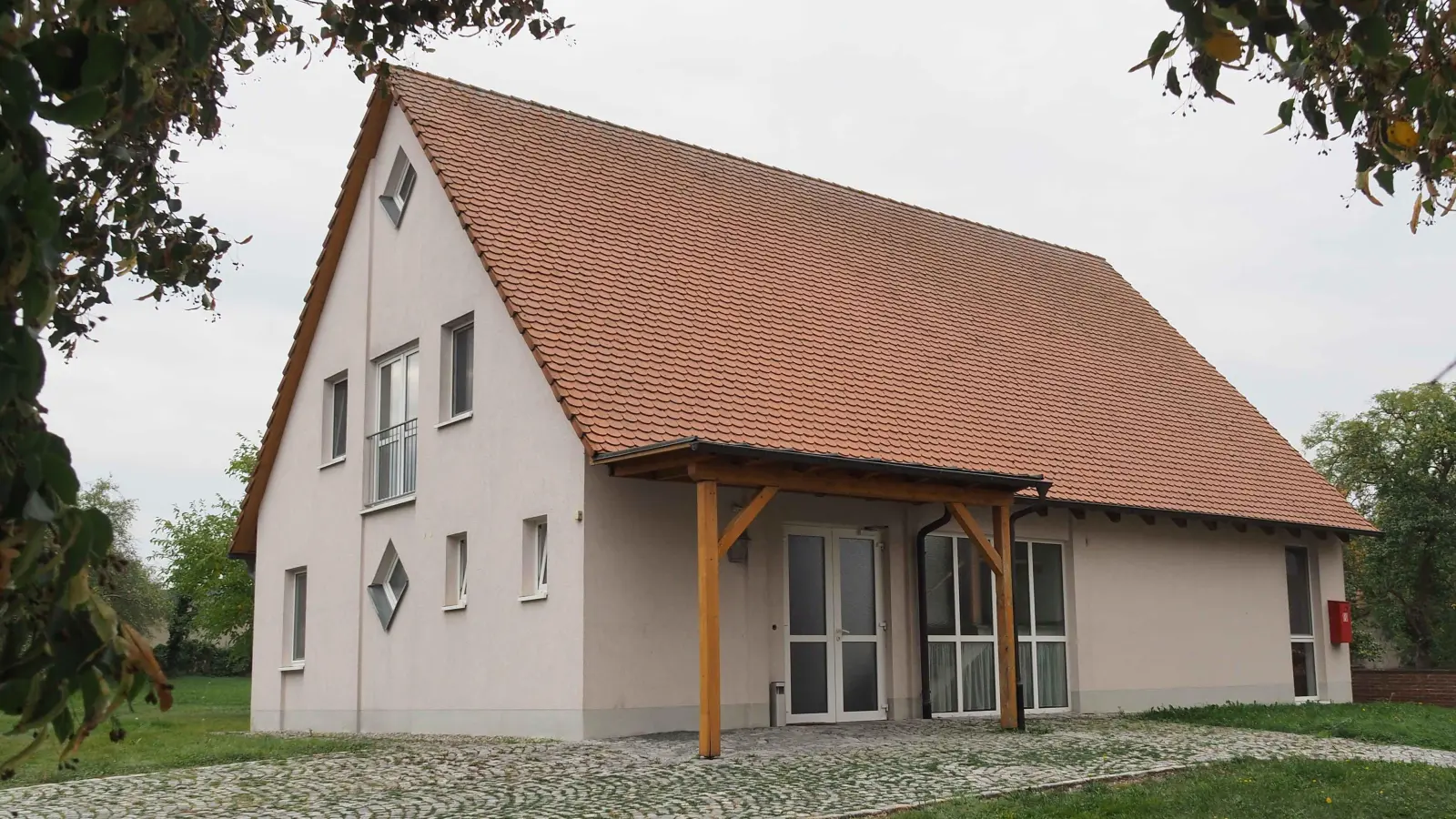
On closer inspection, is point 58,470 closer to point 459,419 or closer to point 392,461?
point 459,419

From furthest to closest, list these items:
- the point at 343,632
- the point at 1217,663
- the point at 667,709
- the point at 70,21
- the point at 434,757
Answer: the point at 1217,663 < the point at 343,632 < the point at 667,709 < the point at 434,757 < the point at 70,21

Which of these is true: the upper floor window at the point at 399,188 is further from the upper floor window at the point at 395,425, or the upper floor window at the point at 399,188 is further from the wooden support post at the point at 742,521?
the wooden support post at the point at 742,521

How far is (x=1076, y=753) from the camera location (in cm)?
1196

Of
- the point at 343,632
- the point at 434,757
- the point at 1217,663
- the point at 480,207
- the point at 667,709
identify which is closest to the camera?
the point at 434,757

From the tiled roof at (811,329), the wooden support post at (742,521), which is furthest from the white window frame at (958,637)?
the wooden support post at (742,521)

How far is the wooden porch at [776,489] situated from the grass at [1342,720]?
134 inches

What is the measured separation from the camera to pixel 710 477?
1216 centimetres

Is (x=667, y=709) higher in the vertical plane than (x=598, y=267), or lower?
lower

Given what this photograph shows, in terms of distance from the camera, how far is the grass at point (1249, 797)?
8.95 m

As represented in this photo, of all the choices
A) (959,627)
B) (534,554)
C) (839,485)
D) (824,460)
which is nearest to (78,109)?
(824,460)

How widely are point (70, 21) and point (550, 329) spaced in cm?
1057

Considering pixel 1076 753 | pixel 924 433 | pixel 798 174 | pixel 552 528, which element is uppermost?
pixel 798 174

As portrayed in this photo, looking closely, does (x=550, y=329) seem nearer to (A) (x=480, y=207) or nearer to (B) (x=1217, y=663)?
(A) (x=480, y=207)

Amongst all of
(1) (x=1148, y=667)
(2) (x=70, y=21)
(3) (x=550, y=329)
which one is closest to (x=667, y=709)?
(3) (x=550, y=329)
